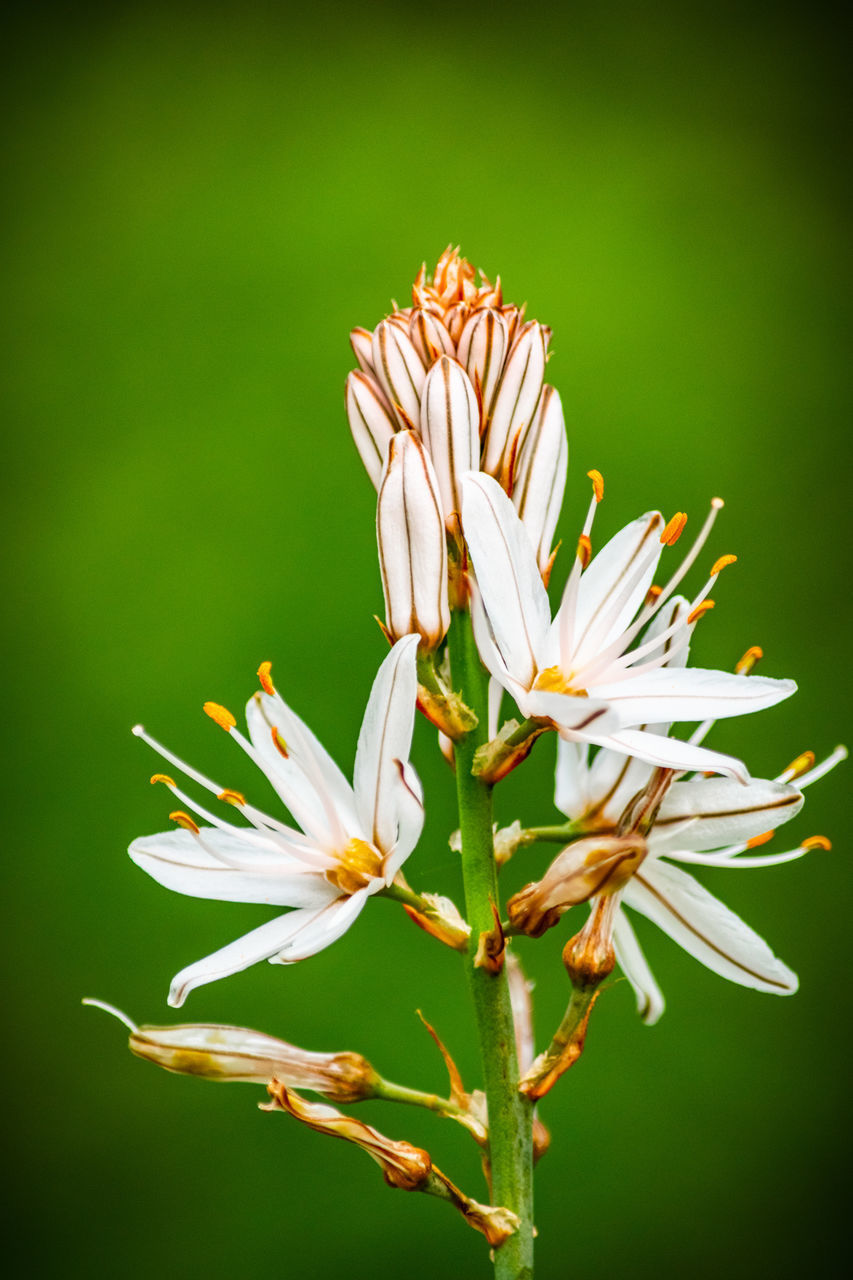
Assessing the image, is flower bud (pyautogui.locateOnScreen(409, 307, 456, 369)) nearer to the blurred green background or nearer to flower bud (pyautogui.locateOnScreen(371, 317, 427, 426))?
flower bud (pyautogui.locateOnScreen(371, 317, 427, 426))

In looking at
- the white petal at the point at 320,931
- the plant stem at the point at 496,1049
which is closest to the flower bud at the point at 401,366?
the plant stem at the point at 496,1049

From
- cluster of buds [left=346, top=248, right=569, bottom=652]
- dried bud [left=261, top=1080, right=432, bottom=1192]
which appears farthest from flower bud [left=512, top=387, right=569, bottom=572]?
dried bud [left=261, top=1080, right=432, bottom=1192]

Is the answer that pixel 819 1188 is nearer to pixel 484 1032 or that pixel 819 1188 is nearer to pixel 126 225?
pixel 484 1032

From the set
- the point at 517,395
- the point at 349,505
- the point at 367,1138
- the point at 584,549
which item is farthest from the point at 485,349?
the point at 349,505

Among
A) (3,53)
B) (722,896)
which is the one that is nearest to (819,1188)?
(722,896)

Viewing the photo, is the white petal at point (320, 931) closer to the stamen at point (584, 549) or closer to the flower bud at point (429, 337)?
the stamen at point (584, 549)

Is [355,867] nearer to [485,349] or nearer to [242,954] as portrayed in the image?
[242,954]
